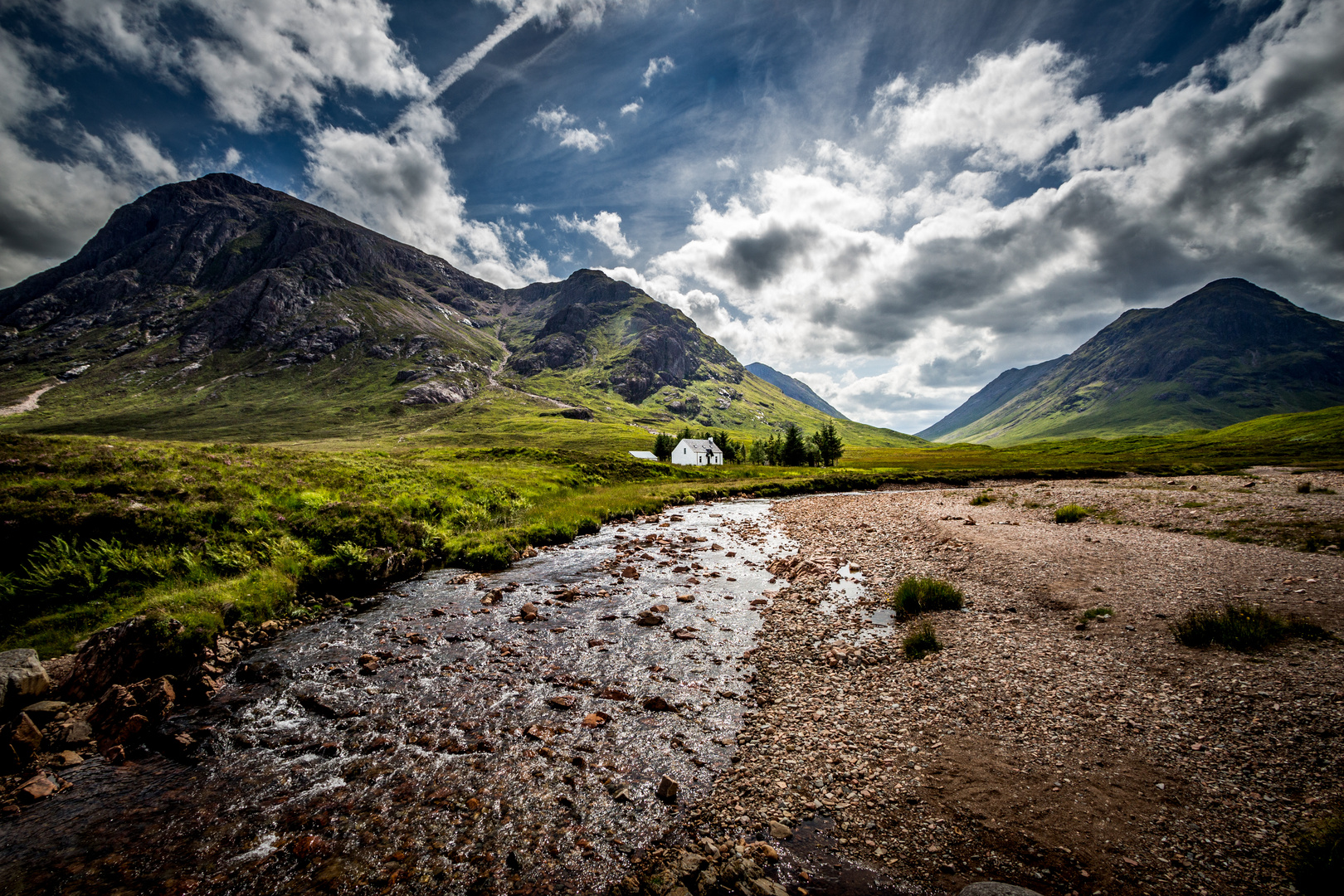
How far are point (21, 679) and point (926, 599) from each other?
23371 millimetres

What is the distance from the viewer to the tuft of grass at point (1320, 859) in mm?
5383

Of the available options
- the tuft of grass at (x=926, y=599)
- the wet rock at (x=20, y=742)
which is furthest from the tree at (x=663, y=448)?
the wet rock at (x=20, y=742)

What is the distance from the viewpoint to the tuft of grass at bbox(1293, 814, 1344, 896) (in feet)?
17.7

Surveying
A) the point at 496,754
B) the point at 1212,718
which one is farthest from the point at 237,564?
the point at 1212,718

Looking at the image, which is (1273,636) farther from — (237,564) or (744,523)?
(237,564)

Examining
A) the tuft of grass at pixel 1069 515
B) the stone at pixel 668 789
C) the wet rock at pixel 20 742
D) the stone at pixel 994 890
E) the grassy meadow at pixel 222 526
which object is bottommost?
the stone at pixel 668 789

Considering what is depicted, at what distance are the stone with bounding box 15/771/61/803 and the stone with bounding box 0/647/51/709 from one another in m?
2.58

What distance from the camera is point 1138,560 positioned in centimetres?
1938

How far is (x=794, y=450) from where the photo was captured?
350 ft

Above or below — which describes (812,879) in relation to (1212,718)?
below

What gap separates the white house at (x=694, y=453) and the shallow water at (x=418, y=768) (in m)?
103

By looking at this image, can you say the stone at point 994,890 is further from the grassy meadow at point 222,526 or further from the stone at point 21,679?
the stone at point 21,679

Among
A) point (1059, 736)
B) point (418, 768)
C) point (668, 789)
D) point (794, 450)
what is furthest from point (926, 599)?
point (794, 450)

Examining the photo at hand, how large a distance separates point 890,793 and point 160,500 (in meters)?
25.2
